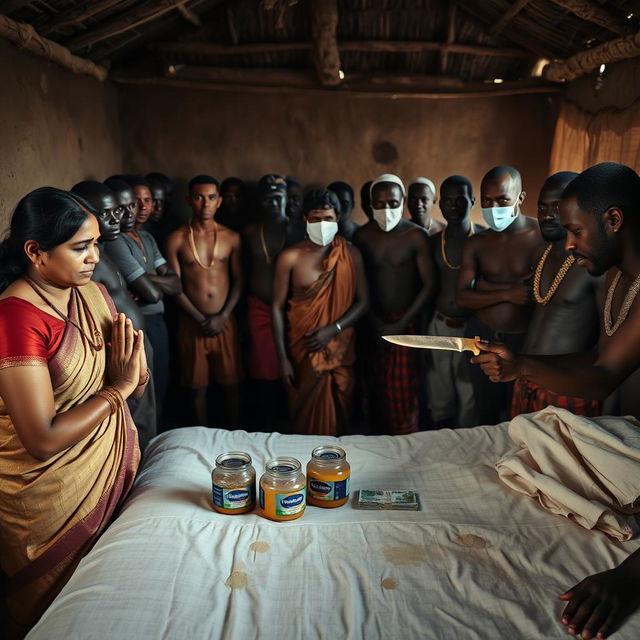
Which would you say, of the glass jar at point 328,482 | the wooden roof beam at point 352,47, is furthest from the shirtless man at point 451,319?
the glass jar at point 328,482

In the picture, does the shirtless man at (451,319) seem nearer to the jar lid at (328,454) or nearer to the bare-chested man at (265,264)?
the bare-chested man at (265,264)

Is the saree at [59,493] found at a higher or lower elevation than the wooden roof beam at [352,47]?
lower

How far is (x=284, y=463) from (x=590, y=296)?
1.89 m

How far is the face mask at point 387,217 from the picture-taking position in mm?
4066

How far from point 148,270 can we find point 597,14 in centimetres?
334

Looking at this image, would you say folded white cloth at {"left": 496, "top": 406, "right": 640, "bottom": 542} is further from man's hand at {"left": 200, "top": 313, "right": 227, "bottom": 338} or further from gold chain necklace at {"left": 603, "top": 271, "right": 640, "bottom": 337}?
man's hand at {"left": 200, "top": 313, "right": 227, "bottom": 338}

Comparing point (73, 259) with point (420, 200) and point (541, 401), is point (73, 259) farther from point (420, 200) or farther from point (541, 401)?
point (420, 200)

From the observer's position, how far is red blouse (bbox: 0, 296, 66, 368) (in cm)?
185

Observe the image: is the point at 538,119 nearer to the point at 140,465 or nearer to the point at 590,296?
the point at 590,296

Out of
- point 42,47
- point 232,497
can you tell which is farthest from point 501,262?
point 42,47

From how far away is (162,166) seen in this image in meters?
5.53

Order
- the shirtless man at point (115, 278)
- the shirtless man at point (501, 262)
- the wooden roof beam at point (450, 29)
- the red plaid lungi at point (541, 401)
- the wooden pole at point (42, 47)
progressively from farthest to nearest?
the wooden roof beam at point (450, 29) → the shirtless man at point (501, 262) → the wooden pole at point (42, 47) → the shirtless man at point (115, 278) → the red plaid lungi at point (541, 401)

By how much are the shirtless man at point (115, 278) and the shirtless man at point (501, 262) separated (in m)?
1.96

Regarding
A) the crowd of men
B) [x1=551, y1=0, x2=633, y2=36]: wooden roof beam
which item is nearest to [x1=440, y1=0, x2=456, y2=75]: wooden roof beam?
[x1=551, y1=0, x2=633, y2=36]: wooden roof beam
